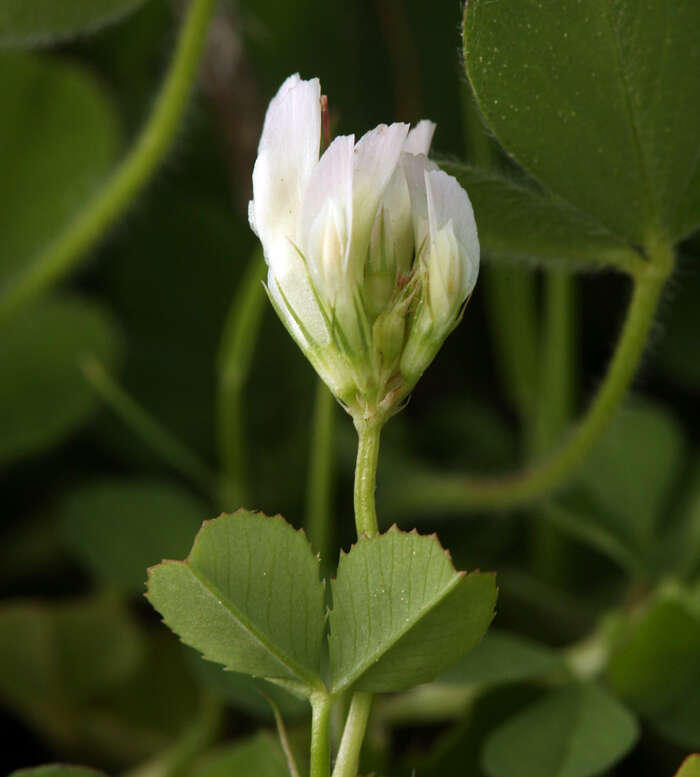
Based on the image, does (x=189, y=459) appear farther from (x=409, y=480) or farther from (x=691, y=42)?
(x=691, y=42)

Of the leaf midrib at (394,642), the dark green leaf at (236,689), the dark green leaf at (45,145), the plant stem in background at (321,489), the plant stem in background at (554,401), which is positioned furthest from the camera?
the dark green leaf at (45,145)

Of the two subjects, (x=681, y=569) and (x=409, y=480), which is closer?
(x=681, y=569)

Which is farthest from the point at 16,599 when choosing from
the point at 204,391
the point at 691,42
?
the point at 691,42

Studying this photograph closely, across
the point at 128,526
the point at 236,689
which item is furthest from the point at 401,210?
the point at 128,526

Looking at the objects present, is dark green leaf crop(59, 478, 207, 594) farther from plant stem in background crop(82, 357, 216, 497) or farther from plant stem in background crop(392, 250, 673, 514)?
plant stem in background crop(392, 250, 673, 514)

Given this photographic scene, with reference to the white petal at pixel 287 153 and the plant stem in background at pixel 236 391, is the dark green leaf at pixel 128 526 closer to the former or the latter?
the plant stem in background at pixel 236 391

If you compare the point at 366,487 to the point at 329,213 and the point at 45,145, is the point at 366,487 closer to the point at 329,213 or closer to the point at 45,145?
the point at 329,213

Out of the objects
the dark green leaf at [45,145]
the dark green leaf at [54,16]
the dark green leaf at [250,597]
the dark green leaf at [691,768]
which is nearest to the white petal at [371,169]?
the dark green leaf at [250,597]

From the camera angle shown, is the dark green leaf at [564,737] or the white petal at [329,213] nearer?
the white petal at [329,213]

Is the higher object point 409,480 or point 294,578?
point 294,578
